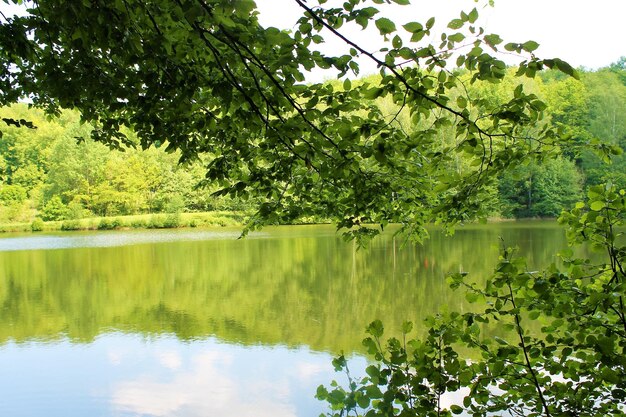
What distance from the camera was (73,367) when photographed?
6.62m

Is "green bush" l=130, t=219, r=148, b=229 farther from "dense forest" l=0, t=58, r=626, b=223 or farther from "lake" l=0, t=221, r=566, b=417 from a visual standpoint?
"lake" l=0, t=221, r=566, b=417

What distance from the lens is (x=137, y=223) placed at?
109ft

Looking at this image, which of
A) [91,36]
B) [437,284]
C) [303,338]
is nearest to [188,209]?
[437,284]

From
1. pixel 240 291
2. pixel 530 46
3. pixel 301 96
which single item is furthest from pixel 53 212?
pixel 530 46

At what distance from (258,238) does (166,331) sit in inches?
611

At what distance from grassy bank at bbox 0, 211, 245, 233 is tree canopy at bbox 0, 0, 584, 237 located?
2941 centimetres

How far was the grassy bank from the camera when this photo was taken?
32031 mm

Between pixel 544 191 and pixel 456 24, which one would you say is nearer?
pixel 456 24

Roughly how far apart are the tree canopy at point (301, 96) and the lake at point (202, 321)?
79 cm

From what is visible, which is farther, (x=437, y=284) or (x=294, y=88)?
(x=437, y=284)

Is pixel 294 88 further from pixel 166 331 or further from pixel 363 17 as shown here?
pixel 166 331

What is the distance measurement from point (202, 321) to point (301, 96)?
23.8 ft

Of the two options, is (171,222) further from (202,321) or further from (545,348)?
(545,348)

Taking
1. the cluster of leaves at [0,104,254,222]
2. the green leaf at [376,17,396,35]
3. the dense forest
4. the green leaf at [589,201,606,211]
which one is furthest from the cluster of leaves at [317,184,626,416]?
the cluster of leaves at [0,104,254,222]
